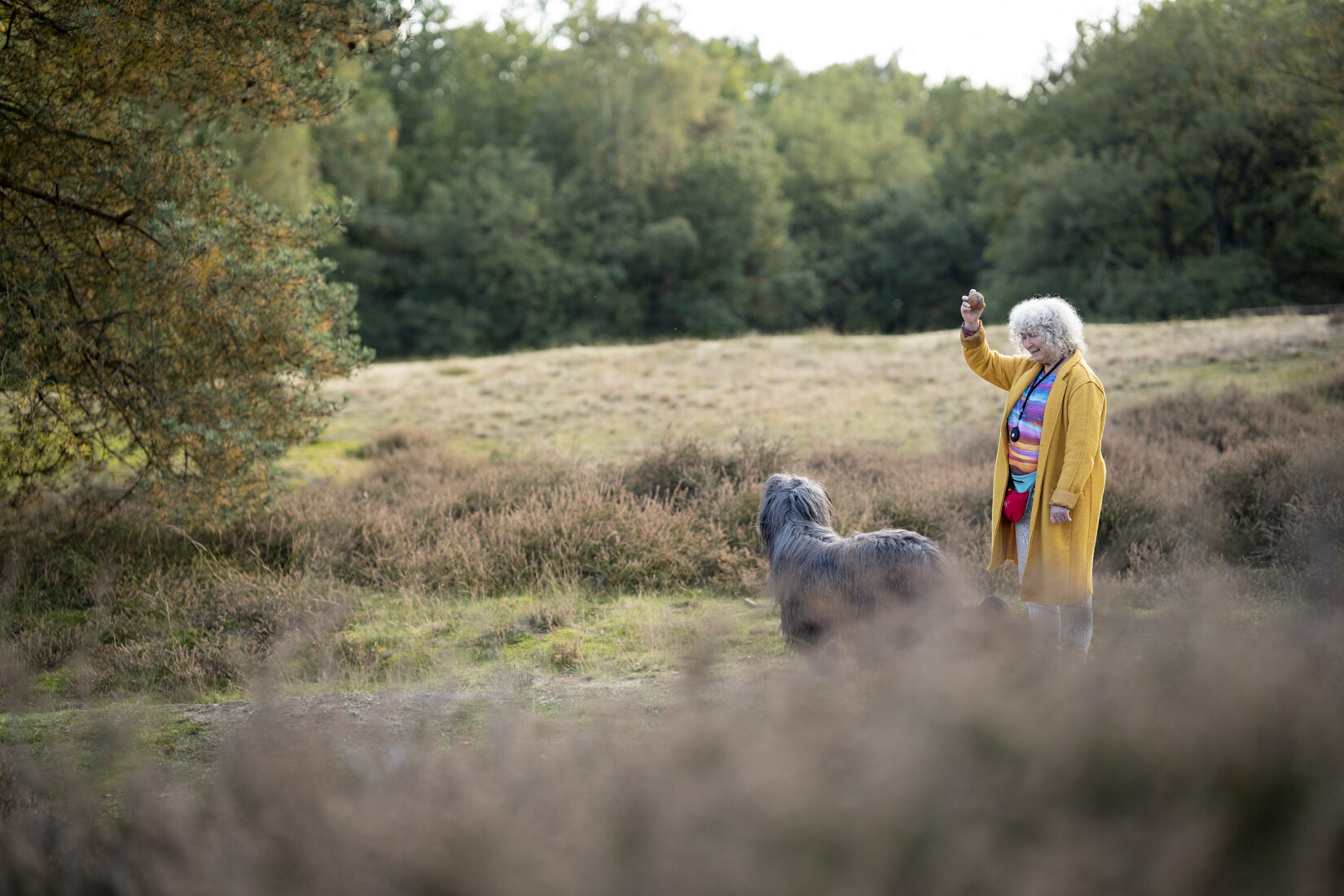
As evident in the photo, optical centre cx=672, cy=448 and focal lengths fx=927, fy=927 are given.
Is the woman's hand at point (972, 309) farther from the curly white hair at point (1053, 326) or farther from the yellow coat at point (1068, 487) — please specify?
the yellow coat at point (1068, 487)

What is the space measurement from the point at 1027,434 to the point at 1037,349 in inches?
17.1

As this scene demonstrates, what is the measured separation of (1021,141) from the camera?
121ft

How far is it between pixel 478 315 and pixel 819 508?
31.5 meters

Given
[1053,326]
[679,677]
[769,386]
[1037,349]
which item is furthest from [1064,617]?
[769,386]

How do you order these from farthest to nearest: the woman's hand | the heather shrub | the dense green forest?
1. the dense green forest
2. the heather shrub
3. the woman's hand

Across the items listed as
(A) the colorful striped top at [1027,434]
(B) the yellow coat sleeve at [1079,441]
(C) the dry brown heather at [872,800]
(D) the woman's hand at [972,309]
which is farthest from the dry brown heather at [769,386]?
(C) the dry brown heather at [872,800]

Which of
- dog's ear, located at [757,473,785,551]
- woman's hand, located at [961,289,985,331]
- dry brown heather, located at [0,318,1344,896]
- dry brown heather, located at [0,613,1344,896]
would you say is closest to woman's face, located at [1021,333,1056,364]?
woman's hand, located at [961,289,985,331]

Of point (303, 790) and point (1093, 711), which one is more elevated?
point (1093, 711)

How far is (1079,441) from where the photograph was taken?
4.38m

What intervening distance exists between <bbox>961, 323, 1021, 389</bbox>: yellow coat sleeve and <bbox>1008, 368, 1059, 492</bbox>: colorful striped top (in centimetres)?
33

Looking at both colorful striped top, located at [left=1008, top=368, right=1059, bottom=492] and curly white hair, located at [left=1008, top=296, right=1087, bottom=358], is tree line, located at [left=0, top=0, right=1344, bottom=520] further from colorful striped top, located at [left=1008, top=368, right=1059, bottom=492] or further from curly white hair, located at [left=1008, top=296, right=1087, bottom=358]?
colorful striped top, located at [left=1008, top=368, right=1059, bottom=492]

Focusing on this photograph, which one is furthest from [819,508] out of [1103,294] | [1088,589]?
[1103,294]

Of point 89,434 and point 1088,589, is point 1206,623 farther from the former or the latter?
point 89,434

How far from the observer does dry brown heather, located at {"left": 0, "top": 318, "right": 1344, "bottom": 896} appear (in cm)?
184
